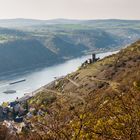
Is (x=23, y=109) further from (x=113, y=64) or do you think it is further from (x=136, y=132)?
(x=136, y=132)

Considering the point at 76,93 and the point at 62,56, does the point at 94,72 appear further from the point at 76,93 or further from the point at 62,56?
the point at 62,56

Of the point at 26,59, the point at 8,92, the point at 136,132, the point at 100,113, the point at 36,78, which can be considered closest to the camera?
the point at 136,132

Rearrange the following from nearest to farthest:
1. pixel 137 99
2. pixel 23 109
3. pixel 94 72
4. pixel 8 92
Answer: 1. pixel 137 99
2. pixel 23 109
3. pixel 94 72
4. pixel 8 92

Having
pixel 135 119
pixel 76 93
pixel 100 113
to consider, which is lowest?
pixel 76 93

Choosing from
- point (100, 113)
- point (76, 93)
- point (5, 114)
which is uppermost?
point (100, 113)

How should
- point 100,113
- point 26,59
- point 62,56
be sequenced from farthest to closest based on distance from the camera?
point 62,56
point 26,59
point 100,113

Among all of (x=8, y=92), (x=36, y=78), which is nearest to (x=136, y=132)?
(x=8, y=92)

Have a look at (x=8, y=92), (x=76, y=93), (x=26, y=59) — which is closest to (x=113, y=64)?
(x=76, y=93)

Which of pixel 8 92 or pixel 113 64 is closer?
pixel 113 64

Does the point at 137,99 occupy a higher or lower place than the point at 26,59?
higher
